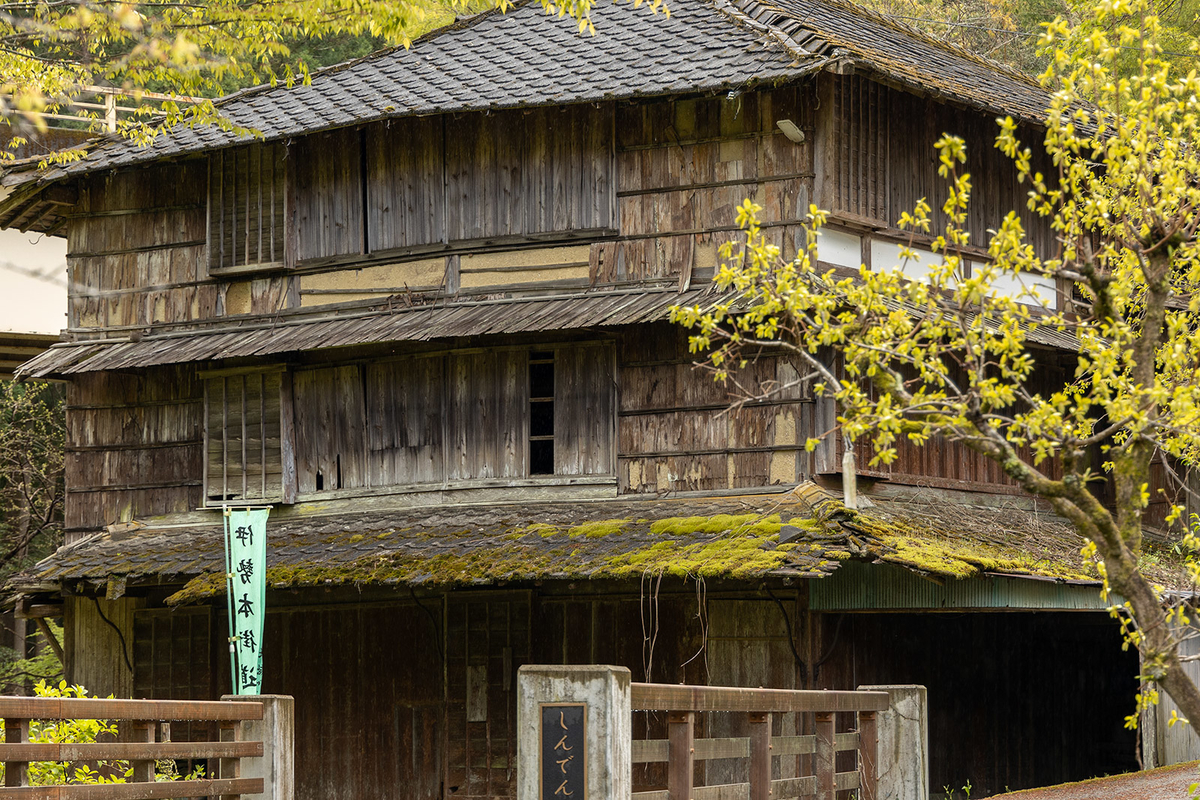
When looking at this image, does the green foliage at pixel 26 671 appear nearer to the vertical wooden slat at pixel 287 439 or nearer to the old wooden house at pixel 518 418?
the old wooden house at pixel 518 418

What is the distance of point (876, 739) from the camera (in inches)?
433

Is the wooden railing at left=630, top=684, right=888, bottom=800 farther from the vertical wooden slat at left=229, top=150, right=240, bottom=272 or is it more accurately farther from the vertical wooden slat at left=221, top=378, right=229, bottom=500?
the vertical wooden slat at left=229, top=150, right=240, bottom=272

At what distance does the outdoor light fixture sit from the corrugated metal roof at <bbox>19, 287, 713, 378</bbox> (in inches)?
74.1

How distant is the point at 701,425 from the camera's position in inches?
634

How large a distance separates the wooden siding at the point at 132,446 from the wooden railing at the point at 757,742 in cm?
1077

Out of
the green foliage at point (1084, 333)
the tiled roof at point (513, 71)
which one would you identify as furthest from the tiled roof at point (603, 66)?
the green foliage at point (1084, 333)

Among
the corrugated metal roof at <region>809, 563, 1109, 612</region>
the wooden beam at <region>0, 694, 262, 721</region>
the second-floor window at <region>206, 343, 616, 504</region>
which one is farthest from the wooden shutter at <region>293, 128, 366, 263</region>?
the wooden beam at <region>0, 694, 262, 721</region>

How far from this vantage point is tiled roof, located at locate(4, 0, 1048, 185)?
15.8m

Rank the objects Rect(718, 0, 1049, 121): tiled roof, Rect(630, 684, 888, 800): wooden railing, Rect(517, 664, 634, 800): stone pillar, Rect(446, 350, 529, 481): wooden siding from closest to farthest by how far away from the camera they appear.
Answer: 1. Rect(517, 664, 634, 800): stone pillar
2. Rect(630, 684, 888, 800): wooden railing
3. Rect(718, 0, 1049, 121): tiled roof
4. Rect(446, 350, 529, 481): wooden siding

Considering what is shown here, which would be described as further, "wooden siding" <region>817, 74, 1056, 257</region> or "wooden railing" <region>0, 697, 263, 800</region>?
"wooden siding" <region>817, 74, 1056, 257</region>

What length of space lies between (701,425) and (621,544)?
193cm

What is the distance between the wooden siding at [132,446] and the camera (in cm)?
1914

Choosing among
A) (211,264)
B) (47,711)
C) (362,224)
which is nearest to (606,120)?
(362,224)

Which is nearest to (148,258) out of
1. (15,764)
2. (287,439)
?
(287,439)
